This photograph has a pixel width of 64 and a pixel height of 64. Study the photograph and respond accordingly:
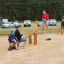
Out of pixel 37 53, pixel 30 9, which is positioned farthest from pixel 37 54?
pixel 30 9

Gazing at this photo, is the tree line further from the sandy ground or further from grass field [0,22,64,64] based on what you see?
the sandy ground

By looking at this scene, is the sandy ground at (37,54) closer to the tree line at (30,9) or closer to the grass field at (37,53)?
the grass field at (37,53)

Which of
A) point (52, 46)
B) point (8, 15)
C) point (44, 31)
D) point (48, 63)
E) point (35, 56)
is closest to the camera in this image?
point (48, 63)

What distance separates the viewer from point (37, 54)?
709 inches

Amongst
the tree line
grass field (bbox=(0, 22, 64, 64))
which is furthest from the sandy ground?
the tree line

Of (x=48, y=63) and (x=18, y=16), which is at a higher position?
(x=48, y=63)

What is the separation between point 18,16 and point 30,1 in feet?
14.4

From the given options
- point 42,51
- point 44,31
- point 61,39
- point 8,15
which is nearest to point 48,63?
point 42,51

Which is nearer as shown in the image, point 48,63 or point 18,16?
point 48,63

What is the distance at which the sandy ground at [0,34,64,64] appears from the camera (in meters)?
16.2

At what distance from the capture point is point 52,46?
814 inches

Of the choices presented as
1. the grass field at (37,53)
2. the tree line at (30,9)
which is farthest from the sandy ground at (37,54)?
the tree line at (30,9)

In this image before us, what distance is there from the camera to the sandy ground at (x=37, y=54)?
16188mm

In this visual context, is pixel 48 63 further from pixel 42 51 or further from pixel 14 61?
pixel 42 51
